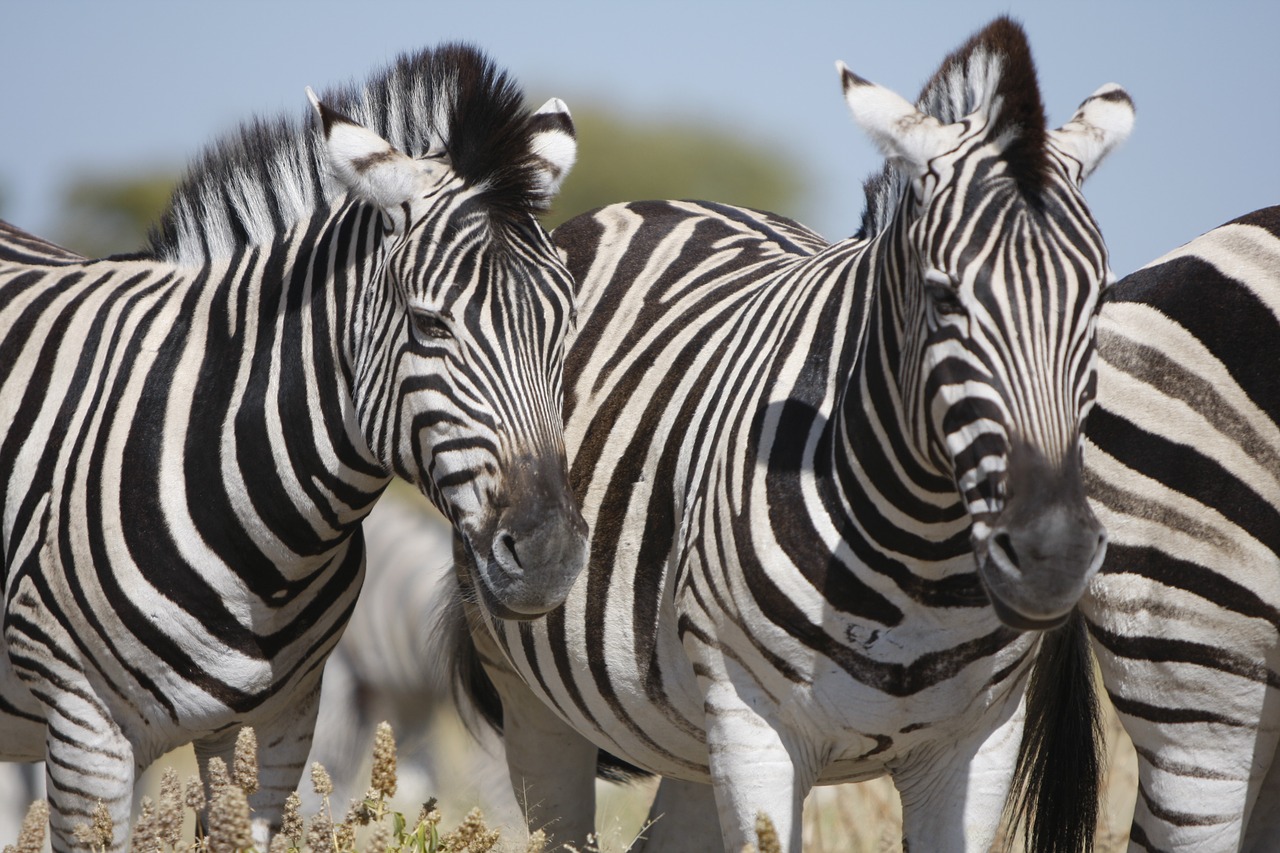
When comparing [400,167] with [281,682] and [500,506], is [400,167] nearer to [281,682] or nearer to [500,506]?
[500,506]

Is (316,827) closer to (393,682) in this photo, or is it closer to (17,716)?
(17,716)

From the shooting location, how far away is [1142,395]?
Result: 3.51 m

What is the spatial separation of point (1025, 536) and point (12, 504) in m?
2.86

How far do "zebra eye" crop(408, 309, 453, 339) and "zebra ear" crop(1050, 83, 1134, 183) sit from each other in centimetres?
146

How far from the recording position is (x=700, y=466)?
336cm

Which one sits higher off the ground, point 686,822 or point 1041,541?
point 1041,541

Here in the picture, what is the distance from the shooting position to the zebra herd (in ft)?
8.96

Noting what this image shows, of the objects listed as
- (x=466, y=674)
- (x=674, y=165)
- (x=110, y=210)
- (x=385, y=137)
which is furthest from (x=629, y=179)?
(x=385, y=137)

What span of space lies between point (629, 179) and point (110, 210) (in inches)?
410

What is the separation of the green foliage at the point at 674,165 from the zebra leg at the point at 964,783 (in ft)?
78.1

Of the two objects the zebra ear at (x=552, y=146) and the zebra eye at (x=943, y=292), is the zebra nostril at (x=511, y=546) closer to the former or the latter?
the zebra ear at (x=552, y=146)

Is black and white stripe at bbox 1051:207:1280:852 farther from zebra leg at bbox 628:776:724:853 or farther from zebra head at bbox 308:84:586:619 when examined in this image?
zebra leg at bbox 628:776:724:853

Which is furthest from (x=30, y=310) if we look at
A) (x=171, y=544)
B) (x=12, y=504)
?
(x=171, y=544)

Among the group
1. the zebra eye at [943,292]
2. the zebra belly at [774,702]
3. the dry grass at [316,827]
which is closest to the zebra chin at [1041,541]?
the zebra eye at [943,292]
